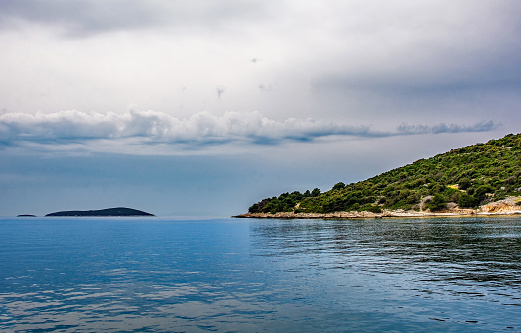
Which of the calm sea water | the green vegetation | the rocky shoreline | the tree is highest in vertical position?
the green vegetation

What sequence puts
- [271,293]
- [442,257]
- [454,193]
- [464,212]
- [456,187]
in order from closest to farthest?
[271,293] < [442,257] < [464,212] < [454,193] < [456,187]

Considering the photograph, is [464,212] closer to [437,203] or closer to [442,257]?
[437,203]

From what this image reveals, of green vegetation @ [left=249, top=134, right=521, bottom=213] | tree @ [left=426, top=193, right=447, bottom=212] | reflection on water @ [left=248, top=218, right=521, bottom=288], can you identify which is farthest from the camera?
tree @ [left=426, top=193, right=447, bottom=212]

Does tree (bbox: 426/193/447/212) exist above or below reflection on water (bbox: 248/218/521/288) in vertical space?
above

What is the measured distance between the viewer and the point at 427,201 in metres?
156

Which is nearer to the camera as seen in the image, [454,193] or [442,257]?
[442,257]

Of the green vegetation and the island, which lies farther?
the green vegetation

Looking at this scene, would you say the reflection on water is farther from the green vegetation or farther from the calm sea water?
the green vegetation

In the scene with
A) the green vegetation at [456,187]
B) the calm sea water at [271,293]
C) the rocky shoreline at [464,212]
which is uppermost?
the green vegetation at [456,187]

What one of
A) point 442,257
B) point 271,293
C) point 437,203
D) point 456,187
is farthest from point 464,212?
point 271,293

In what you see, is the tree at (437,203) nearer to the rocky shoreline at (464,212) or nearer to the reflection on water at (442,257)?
the rocky shoreline at (464,212)

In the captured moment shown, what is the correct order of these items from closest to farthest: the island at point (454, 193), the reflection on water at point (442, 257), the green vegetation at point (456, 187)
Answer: the reflection on water at point (442, 257), the island at point (454, 193), the green vegetation at point (456, 187)

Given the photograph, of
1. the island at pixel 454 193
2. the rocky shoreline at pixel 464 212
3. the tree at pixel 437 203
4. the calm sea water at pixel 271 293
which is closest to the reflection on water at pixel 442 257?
the calm sea water at pixel 271 293

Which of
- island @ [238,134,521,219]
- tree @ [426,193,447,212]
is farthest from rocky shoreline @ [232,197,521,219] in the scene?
tree @ [426,193,447,212]
